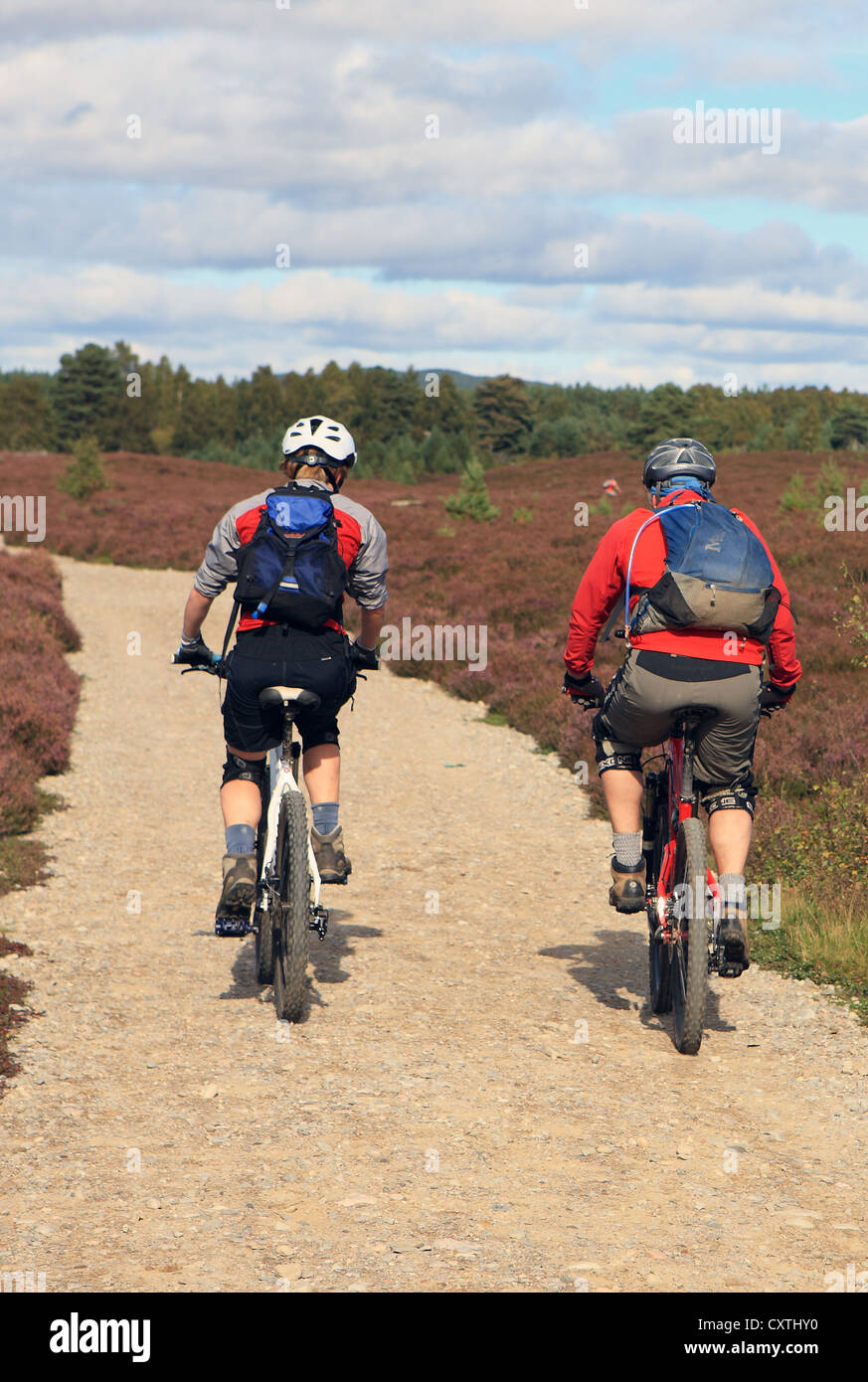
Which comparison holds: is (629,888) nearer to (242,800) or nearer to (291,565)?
(242,800)

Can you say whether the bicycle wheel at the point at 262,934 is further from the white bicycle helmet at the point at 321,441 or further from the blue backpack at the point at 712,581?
the blue backpack at the point at 712,581

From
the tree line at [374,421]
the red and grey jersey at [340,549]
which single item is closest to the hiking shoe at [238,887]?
the red and grey jersey at [340,549]

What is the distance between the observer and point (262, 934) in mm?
6242

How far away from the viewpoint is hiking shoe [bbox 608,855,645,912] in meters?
5.68

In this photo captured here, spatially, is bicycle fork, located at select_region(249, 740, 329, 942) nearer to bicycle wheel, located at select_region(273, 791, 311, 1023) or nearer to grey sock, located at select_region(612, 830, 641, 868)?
bicycle wheel, located at select_region(273, 791, 311, 1023)

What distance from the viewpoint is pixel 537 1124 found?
4863 mm

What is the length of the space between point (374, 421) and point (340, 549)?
4397 inches

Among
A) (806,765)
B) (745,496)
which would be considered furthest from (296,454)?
(745,496)

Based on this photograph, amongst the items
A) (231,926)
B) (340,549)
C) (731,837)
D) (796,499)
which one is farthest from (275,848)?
(796,499)

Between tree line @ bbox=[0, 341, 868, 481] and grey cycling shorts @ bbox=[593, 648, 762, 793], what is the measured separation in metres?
83.8

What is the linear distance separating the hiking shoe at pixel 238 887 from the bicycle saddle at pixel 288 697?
0.77 m

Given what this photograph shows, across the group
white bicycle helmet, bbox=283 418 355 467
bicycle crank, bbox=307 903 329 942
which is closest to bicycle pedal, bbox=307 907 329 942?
bicycle crank, bbox=307 903 329 942

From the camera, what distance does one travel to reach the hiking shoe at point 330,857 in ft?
19.2

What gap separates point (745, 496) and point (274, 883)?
4358 centimetres
